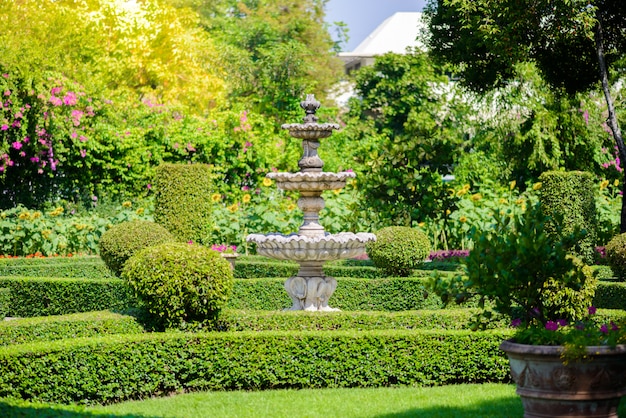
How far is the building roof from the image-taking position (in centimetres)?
4881

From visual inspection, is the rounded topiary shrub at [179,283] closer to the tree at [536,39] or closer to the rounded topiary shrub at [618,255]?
the rounded topiary shrub at [618,255]

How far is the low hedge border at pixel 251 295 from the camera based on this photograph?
1180 centimetres

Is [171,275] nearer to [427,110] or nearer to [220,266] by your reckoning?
[220,266]

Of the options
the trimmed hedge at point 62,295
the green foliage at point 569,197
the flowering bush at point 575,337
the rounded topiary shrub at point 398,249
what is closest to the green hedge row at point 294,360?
the flowering bush at point 575,337

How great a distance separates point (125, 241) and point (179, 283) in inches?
141

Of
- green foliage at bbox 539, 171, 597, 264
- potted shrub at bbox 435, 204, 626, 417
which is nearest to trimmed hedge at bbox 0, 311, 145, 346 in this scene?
potted shrub at bbox 435, 204, 626, 417

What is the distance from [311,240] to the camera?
9898 millimetres

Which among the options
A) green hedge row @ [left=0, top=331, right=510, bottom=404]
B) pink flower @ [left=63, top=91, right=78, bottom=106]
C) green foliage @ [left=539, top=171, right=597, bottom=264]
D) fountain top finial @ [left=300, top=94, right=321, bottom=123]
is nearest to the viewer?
green hedge row @ [left=0, top=331, right=510, bottom=404]

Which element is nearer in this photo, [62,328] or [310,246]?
[62,328]

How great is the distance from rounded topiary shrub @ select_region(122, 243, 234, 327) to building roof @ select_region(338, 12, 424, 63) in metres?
39.4

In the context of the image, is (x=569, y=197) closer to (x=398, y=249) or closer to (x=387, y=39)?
(x=398, y=249)

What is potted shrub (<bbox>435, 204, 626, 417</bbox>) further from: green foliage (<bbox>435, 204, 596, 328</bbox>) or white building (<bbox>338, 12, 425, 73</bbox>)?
white building (<bbox>338, 12, 425, 73</bbox>)

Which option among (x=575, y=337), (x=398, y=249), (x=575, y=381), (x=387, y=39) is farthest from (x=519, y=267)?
(x=387, y=39)

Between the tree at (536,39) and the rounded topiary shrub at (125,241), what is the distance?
6.06 meters
